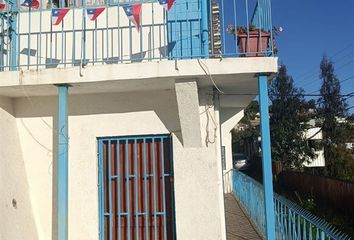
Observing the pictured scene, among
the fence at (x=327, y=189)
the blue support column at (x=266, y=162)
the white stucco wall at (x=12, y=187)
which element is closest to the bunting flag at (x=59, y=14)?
the white stucco wall at (x=12, y=187)

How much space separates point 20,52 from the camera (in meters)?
6.82

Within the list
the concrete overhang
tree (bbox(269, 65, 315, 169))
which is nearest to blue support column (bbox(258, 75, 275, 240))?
the concrete overhang

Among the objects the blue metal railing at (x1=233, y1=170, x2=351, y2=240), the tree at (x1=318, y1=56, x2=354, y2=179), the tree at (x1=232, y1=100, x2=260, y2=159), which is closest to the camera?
the blue metal railing at (x1=233, y1=170, x2=351, y2=240)

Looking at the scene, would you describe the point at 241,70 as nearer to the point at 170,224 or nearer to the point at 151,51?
the point at 151,51

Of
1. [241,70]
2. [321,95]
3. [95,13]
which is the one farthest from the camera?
[321,95]

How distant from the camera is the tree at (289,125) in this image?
25344 mm

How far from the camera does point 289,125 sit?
1005 inches

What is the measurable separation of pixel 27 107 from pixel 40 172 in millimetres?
1046

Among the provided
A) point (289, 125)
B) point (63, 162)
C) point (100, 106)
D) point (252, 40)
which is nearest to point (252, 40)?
point (252, 40)

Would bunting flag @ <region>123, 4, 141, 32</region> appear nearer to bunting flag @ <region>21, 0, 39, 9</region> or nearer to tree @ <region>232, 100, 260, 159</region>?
bunting flag @ <region>21, 0, 39, 9</region>

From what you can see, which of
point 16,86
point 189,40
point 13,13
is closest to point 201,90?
point 189,40

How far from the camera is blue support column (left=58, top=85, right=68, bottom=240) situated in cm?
580

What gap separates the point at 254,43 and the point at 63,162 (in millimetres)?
3201

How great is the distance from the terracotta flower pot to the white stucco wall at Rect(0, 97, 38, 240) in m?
3.62
